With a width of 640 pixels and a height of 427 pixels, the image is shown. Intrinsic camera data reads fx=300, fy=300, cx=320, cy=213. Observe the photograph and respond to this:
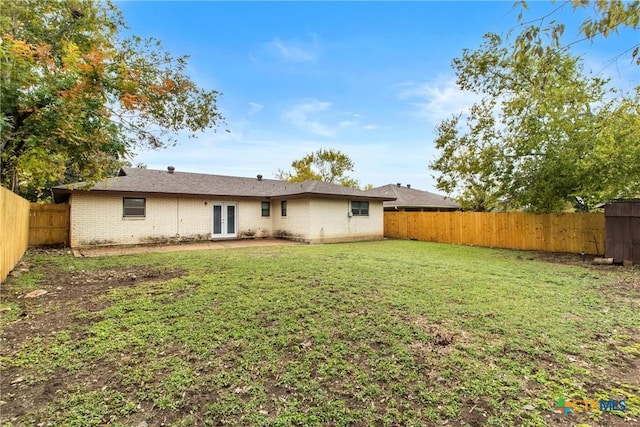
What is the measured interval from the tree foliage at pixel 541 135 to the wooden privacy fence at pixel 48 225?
654 inches

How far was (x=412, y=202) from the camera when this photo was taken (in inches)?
941

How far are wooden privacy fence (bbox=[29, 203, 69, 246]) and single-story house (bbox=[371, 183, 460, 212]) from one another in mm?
18009

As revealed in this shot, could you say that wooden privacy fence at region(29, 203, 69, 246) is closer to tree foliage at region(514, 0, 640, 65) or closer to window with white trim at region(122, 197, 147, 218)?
window with white trim at region(122, 197, 147, 218)

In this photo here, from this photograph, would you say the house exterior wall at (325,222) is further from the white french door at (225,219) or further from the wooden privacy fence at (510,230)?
the white french door at (225,219)

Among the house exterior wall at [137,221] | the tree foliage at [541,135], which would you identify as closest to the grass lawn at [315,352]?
the tree foliage at [541,135]

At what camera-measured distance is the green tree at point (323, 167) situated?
108ft

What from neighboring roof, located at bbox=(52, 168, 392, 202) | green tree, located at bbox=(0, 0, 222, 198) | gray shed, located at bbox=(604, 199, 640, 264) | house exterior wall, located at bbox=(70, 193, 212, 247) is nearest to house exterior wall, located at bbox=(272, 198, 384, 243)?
neighboring roof, located at bbox=(52, 168, 392, 202)

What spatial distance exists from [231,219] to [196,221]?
5.69 ft

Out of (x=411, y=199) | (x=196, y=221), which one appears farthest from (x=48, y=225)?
(x=411, y=199)

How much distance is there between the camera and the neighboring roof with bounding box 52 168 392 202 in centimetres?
1218

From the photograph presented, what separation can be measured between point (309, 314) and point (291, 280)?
2054 millimetres

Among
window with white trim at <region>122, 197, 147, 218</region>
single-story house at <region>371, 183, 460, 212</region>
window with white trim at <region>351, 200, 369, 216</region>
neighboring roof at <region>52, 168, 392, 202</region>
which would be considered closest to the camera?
neighboring roof at <region>52, 168, 392, 202</region>

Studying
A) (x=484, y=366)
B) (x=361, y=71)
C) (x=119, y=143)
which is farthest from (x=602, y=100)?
(x=119, y=143)

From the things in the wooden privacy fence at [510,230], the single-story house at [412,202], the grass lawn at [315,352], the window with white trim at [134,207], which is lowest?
the grass lawn at [315,352]
